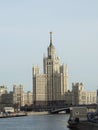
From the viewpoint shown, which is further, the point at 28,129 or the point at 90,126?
the point at 28,129

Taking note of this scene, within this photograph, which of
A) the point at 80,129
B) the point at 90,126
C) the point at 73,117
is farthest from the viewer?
the point at 73,117

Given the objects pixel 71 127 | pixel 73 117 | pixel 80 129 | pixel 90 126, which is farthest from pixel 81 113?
pixel 90 126

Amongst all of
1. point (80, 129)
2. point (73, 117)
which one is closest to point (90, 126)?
point (80, 129)

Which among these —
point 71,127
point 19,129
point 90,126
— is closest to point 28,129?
point 19,129

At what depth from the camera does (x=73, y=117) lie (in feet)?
341

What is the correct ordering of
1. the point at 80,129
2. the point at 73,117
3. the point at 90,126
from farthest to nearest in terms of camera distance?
the point at 73,117
the point at 80,129
the point at 90,126

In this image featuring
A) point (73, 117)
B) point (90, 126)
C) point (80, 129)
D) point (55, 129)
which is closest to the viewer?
point (90, 126)

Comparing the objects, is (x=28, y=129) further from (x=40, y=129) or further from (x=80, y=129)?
(x=80, y=129)

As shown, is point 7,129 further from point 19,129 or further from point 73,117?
point 73,117

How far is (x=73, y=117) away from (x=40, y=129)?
12530 mm

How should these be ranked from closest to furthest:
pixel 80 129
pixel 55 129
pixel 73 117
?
pixel 80 129
pixel 55 129
pixel 73 117

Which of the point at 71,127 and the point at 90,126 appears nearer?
the point at 90,126

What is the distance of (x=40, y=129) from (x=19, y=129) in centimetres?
357

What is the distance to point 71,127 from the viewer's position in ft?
310
